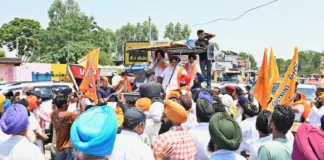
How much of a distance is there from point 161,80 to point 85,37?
33.5 meters

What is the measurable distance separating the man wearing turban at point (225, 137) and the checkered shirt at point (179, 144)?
56 centimetres

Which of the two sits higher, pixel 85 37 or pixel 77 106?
pixel 85 37

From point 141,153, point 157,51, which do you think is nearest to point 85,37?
point 157,51

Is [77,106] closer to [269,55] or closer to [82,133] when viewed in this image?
[269,55]

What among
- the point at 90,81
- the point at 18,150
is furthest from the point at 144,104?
the point at 90,81

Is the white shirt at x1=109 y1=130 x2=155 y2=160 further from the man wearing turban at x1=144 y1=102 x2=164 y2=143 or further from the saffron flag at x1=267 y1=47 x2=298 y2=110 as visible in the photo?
the saffron flag at x1=267 y1=47 x2=298 y2=110

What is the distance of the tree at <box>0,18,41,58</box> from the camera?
1928 inches

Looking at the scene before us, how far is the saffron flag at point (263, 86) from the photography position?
18.0 feet

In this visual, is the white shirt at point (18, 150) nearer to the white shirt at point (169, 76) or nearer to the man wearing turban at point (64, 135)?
the man wearing turban at point (64, 135)

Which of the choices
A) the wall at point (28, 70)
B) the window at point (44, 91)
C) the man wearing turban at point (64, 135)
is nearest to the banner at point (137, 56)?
the window at point (44, 91)

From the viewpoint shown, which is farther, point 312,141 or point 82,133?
point 312,141

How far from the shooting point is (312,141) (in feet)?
8.07

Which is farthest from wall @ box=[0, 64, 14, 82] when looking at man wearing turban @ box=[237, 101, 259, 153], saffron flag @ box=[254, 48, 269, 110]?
man wearing turban @ box=[237, 101, 259, 153]

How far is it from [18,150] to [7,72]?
76.0 ft
